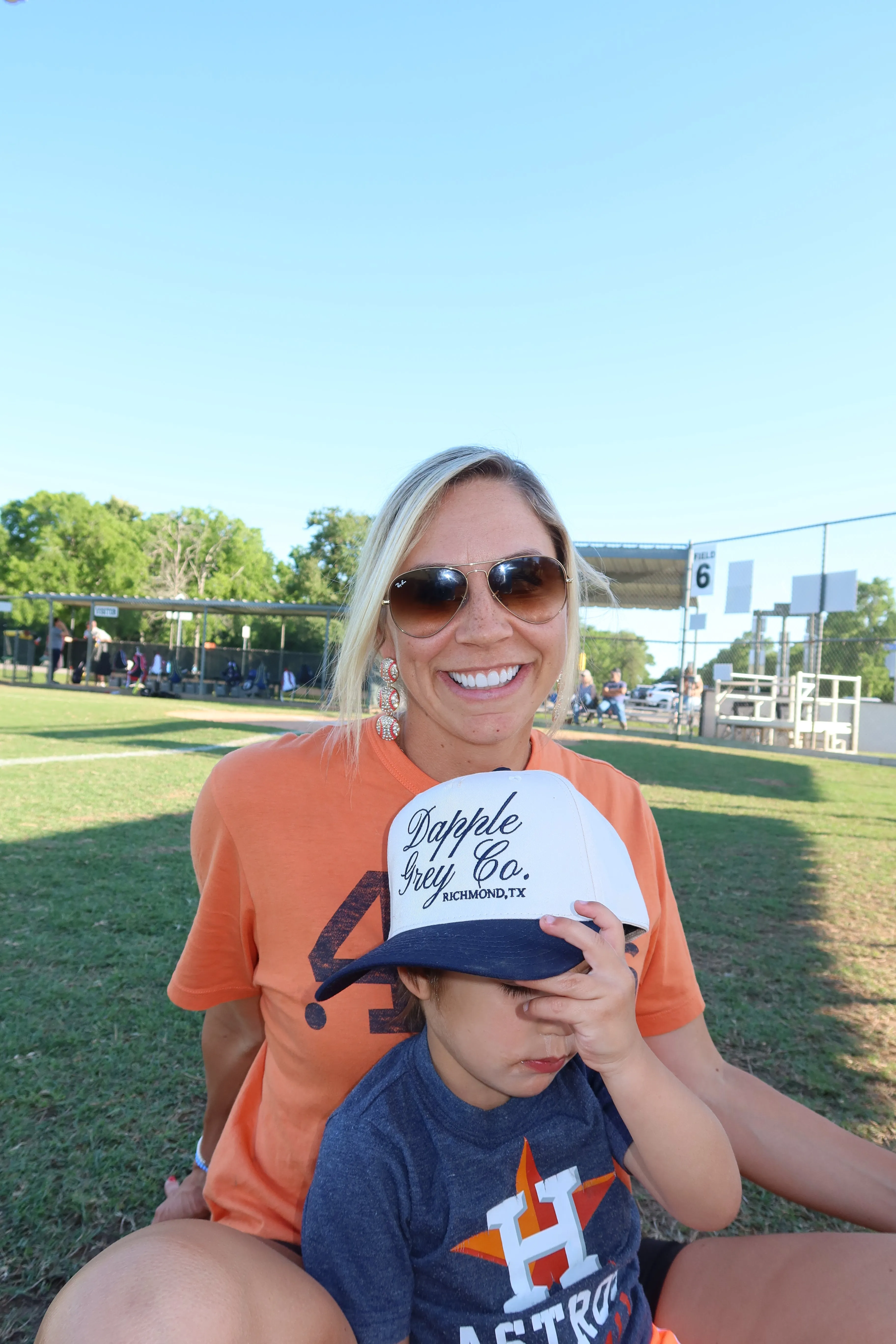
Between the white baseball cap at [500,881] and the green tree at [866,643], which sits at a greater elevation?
the green tree at [866,643]

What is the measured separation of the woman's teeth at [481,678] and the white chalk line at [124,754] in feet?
25.6

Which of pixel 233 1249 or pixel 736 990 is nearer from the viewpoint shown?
pixel 233 1249

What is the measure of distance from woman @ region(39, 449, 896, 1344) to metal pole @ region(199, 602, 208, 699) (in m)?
29.8

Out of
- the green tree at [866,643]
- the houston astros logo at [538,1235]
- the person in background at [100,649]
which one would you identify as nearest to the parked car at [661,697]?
the green tree at [866,643]

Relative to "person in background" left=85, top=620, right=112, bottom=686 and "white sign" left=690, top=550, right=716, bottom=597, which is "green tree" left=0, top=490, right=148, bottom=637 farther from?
"white sign" left=690, top=550, right=716, bottom=597

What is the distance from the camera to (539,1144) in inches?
56.3

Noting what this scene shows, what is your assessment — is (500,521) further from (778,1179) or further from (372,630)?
(778,1179)

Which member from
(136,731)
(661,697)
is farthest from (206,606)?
(661,697)

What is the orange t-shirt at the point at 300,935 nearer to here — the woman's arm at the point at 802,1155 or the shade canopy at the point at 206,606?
the woman's arm at the point at 802,1155

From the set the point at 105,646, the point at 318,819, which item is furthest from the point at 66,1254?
the point at 105,646

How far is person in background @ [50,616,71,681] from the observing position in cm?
3244

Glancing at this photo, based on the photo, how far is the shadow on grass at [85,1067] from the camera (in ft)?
7.21

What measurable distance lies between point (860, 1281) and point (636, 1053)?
1.73 feet

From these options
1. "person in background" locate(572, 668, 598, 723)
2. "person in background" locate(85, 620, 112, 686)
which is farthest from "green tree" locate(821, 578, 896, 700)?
"person in background" locate(85, 620, 112, 686)
